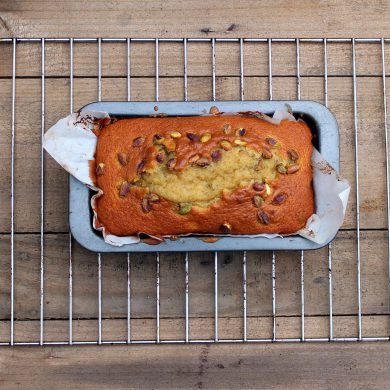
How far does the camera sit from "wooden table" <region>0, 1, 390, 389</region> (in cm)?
157

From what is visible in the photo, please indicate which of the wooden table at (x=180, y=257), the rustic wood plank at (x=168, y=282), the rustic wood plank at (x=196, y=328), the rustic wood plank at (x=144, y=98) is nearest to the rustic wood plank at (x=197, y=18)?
the wooden table at (x=180, y=257)

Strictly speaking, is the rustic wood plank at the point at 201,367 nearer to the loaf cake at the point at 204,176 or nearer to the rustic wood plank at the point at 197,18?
the loaf cake at the point at 204,176

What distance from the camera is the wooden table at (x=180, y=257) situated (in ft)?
5.15

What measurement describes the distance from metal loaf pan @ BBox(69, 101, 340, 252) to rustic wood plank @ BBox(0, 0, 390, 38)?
39cm

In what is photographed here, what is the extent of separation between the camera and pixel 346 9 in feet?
5.32

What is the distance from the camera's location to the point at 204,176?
1.25m

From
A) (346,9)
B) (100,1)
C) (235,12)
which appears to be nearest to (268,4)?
(235,12)

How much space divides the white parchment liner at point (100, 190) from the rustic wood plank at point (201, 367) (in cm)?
45

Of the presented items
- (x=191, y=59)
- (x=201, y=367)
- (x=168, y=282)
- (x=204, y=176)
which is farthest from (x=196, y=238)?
(x=191, y=59)

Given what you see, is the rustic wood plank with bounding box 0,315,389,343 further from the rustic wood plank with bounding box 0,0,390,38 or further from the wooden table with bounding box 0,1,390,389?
the rustic wood plank with bounding box 0,0,390,38

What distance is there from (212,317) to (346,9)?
Answer: 1.04 metres

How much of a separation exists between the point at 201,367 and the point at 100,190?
658 mm

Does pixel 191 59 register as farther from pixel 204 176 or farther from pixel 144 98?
pixel 204 176

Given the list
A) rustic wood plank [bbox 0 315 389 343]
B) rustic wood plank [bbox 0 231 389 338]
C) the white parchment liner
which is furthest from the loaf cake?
rustic wood plank [bbox 0 315 389 343]
